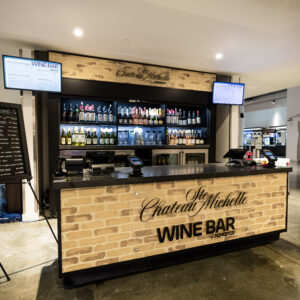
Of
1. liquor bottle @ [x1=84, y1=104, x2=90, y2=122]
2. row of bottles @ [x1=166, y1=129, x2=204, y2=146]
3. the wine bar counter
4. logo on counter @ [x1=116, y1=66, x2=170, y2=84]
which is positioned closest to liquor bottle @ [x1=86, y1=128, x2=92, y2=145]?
liquor bottle @ [x1=84, y1=104, x2=90, y2=122]

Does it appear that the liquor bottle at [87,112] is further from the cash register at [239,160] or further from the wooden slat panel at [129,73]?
the cash register at [239,160]

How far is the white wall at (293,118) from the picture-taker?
10.5 m

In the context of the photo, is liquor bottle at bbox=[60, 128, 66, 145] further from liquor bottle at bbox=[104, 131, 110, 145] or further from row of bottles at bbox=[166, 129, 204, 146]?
row of bottles at bbox=[166, 129, 204, 146]

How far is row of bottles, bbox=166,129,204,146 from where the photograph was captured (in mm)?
5129

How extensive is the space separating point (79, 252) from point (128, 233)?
0.46m

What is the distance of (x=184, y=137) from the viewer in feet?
17.5

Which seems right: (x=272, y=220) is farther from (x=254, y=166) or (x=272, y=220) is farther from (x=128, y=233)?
(x=128, y=233)

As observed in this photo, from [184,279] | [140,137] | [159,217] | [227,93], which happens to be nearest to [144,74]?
[140,137]

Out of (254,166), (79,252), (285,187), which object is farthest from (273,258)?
(79,252)

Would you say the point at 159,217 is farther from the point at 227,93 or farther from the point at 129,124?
the point at 227,93

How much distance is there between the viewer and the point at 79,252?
2.01 m

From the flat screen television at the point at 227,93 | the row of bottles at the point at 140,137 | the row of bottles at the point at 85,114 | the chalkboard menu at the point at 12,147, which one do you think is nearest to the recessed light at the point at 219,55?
the flat screen television at the point at 227,93

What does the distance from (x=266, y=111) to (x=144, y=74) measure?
42.5 ft

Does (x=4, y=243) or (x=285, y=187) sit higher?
(x=285, y=187)
